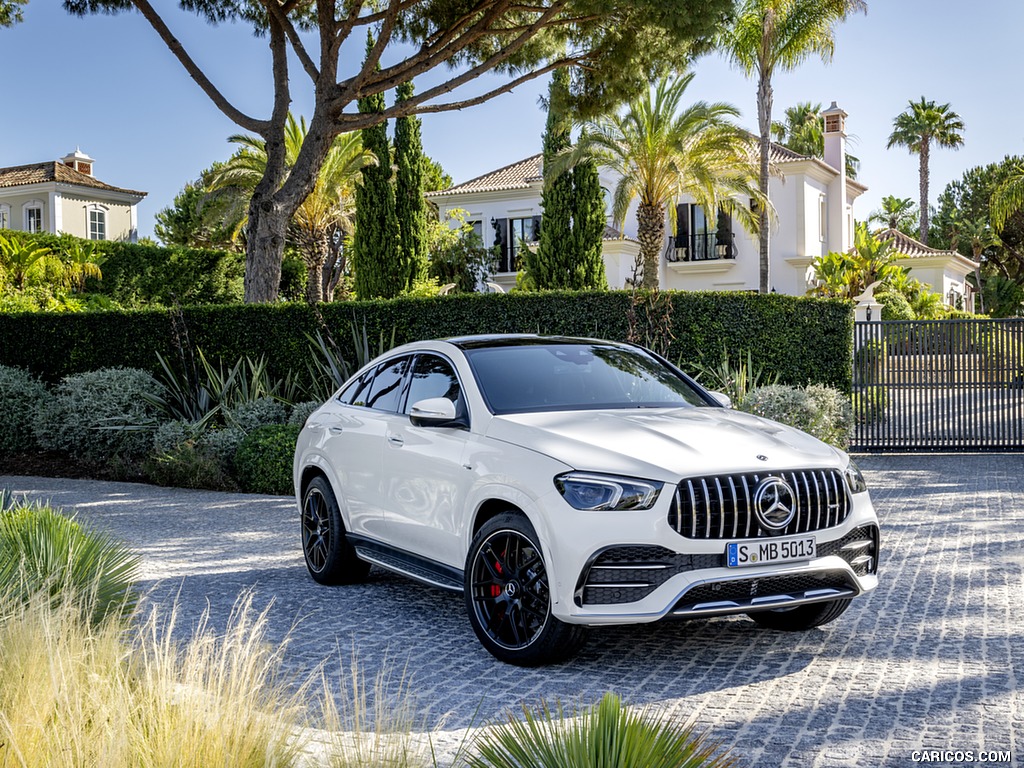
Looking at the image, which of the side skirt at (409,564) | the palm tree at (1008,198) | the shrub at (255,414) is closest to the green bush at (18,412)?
the shrub at (255,414)

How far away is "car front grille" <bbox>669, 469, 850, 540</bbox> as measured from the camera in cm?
505

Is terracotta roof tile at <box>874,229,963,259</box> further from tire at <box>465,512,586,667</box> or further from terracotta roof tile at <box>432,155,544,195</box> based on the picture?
tire at <box>465,512,586,667</box>

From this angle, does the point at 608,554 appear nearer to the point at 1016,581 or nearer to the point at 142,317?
the point at 1016,581

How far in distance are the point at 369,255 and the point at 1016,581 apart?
2789 cm

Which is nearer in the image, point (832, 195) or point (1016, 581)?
point (1016, 581)

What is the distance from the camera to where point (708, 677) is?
17.2 feet

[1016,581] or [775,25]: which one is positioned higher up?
[775,25]

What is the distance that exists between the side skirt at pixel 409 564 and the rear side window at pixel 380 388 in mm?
909

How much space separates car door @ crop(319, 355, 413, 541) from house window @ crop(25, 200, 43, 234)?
56.2 meters

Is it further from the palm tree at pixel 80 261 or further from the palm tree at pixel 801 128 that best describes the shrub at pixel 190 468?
the palm tree at pixel 801 128

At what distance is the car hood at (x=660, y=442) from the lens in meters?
5.19

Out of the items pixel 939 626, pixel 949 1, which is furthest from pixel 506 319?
pixel 939 626

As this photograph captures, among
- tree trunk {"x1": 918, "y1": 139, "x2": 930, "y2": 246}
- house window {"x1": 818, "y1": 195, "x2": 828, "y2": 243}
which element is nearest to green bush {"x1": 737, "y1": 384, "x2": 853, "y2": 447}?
house window {"x1": 818, "y1": 195, "x2": 828, "y2": 243}

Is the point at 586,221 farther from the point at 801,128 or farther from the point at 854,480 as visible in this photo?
the point at 801,128
